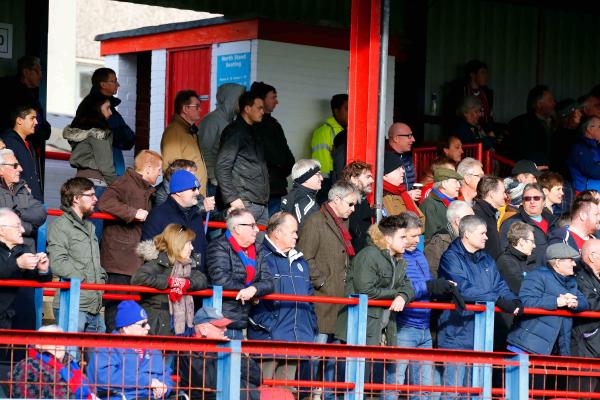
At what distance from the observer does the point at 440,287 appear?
37.4 feet

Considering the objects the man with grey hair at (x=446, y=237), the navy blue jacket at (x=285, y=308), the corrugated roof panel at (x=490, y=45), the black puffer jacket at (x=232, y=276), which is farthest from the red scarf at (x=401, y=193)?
the corrugated roof panel at (x=490, y=45)

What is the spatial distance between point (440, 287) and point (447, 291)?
7 cm

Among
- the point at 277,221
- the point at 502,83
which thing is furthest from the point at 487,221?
the point at 502,83

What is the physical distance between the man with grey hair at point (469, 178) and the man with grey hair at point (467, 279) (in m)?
2.06

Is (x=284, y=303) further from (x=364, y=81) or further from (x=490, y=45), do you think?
(x=490, y=45)

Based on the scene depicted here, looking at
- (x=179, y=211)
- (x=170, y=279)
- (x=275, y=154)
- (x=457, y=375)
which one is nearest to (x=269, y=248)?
(x=179, y=211)

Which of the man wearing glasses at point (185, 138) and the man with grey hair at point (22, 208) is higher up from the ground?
the man wearing glasses at point (185, 138)

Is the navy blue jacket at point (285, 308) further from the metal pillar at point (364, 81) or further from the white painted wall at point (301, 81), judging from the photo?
the white painted wall at point (301, 81)

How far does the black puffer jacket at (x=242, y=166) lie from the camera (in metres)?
13.3

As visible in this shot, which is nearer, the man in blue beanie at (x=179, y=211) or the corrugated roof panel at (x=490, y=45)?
the man in blue beanie at (x=179, y=211)

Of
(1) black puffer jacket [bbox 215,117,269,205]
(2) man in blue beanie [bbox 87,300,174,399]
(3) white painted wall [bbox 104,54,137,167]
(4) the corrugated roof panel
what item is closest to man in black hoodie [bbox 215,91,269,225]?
(1) black puffer jacket [bbox 215,117,269,205]

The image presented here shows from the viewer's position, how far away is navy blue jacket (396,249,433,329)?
11.6m

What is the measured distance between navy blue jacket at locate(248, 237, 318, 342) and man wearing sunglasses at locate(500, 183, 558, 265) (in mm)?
2461

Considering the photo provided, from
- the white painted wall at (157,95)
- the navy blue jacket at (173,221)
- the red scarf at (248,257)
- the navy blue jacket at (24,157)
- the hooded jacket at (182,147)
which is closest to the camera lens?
the red scarf at (248,257)
